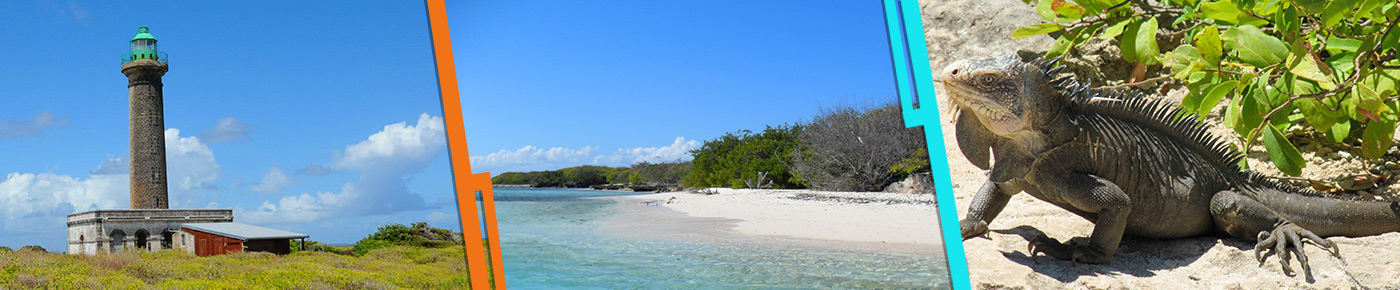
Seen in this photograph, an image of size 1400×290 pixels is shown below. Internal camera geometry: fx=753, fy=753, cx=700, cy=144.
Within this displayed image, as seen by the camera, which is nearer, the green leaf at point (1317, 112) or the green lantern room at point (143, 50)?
the green leaf at point (1317, 112)

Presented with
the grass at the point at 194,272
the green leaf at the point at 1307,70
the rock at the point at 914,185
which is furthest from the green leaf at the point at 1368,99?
the grass at the point at 194,272

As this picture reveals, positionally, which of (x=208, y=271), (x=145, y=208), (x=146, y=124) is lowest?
(x=208, y=271)

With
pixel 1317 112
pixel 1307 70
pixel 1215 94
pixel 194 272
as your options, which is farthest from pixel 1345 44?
pixel 194 272

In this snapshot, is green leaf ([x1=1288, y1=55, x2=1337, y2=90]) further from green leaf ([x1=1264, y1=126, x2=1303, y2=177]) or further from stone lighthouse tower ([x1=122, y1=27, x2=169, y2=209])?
stone lighthouse tower ([x1=122, y1=27, x2=169, y2=209])

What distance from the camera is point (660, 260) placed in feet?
20.4

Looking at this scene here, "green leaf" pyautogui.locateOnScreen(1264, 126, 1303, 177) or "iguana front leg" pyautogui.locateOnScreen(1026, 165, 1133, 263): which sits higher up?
"green leaf" pyautogui.locateOnScreen(1264, 126, 1303, 177)

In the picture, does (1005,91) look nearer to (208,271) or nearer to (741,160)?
(741,160)

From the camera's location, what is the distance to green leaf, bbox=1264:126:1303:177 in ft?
5.16

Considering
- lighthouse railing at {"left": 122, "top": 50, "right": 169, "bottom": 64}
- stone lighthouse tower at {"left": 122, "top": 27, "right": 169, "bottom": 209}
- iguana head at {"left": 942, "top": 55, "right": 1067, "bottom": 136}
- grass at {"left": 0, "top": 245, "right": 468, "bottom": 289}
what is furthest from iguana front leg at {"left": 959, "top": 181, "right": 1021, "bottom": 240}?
lighthouse railing at {"left": 122, "top": 50, "right": 169, "bottom": 64}

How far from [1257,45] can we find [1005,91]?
19.7 inches

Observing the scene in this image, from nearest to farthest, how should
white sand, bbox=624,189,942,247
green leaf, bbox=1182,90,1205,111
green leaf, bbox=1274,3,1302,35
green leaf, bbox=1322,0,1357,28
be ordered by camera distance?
green leaf, bbox=1322,0,1357,28
green leaf, bbox=1274,3,1302,35
green leaf, bbox=1182,90,1205,111
white sand, bbox=624,189,942,247

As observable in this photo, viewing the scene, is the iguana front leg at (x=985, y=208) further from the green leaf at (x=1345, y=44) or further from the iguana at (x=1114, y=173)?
the green leaf at (x=1345, y=44)

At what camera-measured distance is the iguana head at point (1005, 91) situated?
5.83 ft

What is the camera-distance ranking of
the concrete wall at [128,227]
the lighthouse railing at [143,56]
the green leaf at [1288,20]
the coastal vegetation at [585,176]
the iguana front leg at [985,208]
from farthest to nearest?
the lighthouse railing at [143,56], the concrete wall at [128,227], the coastal vegetation at [585,176], the iguana front leg at [985,208], the green leaf at [1288,20]
